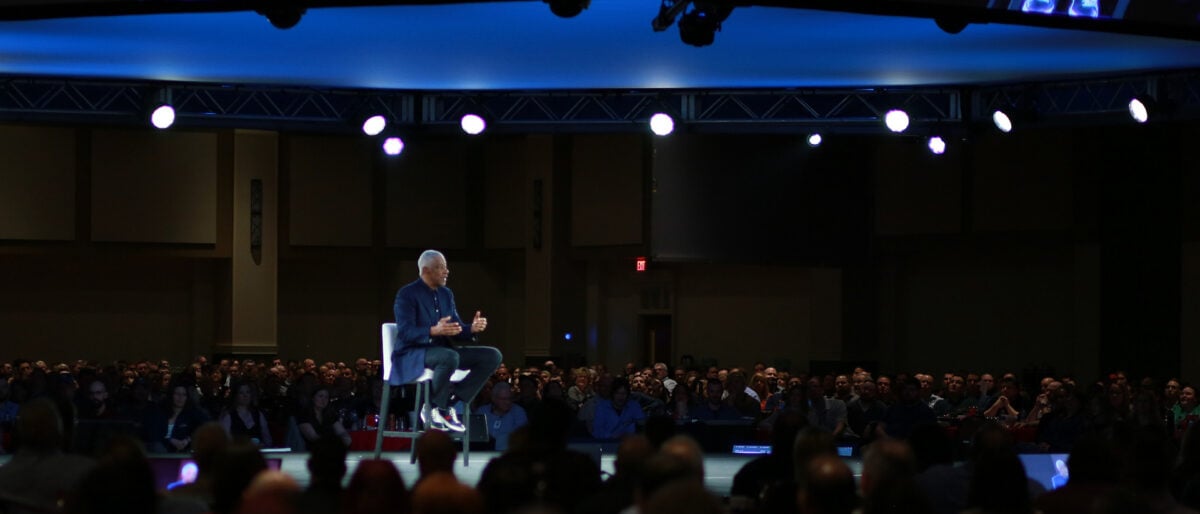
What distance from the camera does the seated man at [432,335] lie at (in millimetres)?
8984

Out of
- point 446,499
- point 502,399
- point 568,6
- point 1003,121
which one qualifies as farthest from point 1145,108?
point 446,499

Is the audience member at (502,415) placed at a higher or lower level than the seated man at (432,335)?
lower

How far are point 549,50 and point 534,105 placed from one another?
6.84 ft

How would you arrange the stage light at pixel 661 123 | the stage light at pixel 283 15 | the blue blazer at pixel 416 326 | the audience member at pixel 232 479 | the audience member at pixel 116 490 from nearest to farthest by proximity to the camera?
the audience member at pixel 116 490 < the audience member at pixel 232 479 < the blue blazer at pixel 416 326 < the stage light at pixel 283 15 < the stage light at pixel 661 123

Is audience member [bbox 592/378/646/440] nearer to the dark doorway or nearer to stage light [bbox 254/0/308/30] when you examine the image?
stage light [bbox 254/0/308/30]

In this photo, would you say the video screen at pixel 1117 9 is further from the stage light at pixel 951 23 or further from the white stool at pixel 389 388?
the white stool at pixel 389 388

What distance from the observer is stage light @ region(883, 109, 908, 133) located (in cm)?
1353

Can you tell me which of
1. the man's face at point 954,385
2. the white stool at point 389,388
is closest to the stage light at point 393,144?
the white stool at point 389,388

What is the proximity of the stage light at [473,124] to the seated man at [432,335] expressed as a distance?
15.7 feet

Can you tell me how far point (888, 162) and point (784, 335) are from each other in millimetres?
2827

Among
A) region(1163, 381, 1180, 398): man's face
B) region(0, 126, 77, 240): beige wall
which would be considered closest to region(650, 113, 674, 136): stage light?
region(1163, 381, 1180, 398): man's face

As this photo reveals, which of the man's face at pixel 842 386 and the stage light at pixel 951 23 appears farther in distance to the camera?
the man's face at pixel 842 386


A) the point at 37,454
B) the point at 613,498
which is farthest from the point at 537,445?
the point at 37,454

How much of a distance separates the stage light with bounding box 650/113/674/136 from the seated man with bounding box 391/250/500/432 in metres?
4.89
